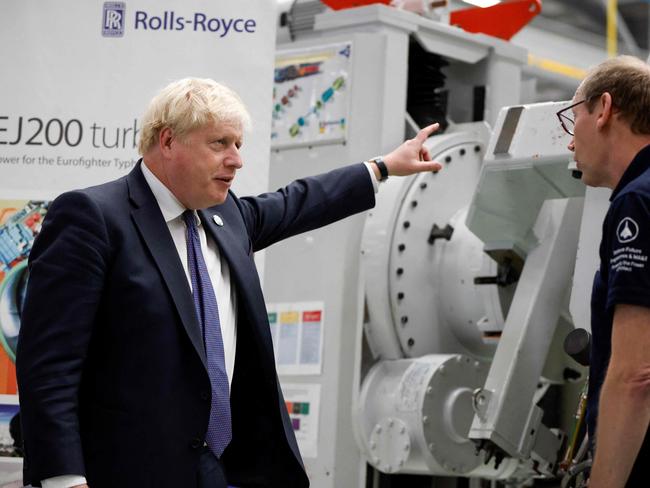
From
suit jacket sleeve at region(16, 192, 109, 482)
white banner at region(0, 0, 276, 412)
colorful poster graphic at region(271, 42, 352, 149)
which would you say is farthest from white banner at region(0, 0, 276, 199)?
suit jacket sleeve at region(16, 192, 109, 482)

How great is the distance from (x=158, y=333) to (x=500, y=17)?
309 centimetres

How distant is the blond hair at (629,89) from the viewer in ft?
7.47

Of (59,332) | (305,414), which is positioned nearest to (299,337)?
(305,414)

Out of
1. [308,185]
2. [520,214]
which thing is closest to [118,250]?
[308,185]

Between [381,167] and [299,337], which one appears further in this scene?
[299,337]

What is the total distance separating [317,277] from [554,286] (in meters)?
0.91

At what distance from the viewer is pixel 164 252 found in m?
2.54

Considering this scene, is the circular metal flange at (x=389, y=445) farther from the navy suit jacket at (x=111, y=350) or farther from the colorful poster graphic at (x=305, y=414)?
the navy suit jacket at (x=111, y=350)

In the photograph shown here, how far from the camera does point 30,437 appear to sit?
93.5 inches

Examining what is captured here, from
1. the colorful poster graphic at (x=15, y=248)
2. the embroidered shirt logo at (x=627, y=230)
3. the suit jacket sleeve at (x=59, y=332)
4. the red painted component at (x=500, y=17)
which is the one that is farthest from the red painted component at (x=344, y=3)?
the embroidered shirt logo at (x=627, y=230)

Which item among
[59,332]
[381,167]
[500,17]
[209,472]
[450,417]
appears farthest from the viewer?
[500,17]

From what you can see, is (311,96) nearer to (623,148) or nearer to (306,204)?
(306,204)

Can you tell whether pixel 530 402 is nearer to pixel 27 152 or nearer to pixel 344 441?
pixel 344 441

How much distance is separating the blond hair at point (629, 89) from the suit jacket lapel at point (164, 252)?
3.05ft
